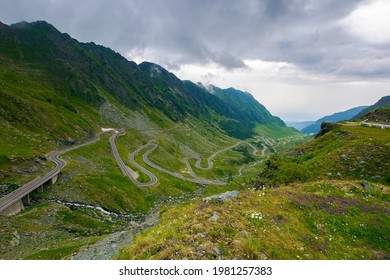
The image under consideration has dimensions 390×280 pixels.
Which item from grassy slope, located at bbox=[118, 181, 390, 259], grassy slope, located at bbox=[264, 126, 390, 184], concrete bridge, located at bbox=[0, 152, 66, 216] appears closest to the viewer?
grassy slope, located at bbox=[118, 181, 390, 259]

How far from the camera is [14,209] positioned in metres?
56.2

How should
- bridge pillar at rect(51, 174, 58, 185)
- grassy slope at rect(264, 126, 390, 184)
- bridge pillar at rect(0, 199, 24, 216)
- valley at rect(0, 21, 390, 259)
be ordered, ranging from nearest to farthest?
valley at rect(0, 21, 390, 259) → grassy slope at rect(264, 126, 390, 184) → bridge pillar at rect(0, 199, 24, 216) → bridge pillar at rect(51, 174, 58, 185)

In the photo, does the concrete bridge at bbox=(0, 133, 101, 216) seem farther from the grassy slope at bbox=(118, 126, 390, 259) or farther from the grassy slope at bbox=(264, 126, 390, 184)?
the grassy slope at bbox=(264, 126, 390, 184)

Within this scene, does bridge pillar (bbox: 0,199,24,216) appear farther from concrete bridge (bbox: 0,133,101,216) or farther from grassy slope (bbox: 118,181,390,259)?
grassy slope (bbox: 118,181,390,259)

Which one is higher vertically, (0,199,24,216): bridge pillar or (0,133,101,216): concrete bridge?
(0,133,101,216): concrete bridge

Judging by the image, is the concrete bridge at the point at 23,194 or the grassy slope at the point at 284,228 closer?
the grassy slope at the point at 284,228

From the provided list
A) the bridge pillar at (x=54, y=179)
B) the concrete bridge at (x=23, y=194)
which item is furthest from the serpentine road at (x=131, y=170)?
the bridge pillar at (x=54, y=179)

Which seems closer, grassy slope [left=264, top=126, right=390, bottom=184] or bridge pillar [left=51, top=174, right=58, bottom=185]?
grassy slope [left=264, top=126, right=390, bottom=184]

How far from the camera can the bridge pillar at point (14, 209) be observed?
2099 inches

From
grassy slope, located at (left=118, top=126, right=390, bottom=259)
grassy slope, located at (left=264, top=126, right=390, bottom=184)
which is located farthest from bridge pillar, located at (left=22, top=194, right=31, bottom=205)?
grassy slope, located at (left=264, top=126, right=390, bottom=184)

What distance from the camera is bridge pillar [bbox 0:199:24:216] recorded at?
2099 inches

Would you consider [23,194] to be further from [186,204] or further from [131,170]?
[131,170]

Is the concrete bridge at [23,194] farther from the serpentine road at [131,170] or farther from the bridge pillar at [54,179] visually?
the serpentine road at [131,170]

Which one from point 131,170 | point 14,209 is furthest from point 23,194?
point 131,170
